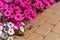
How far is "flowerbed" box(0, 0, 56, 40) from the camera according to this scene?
99.9 inches

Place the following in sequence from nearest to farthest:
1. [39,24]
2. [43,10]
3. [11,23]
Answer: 1. [11,23]
2. [39,24]
3. [43,10]

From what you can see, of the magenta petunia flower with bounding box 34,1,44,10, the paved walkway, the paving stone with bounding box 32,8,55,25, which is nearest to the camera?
the paved walkway

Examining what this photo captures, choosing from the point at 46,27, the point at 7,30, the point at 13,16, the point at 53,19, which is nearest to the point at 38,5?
the point at 53,19

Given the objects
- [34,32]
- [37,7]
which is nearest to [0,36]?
[34,32]

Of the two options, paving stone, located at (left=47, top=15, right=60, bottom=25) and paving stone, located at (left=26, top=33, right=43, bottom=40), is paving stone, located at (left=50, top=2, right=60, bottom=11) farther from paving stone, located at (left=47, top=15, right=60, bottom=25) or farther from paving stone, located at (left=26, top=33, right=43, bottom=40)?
paving stone, located at (left=26, top=33, right=43, bottom=40)

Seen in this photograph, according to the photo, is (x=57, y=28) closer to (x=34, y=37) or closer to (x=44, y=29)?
(x=44, y=29)

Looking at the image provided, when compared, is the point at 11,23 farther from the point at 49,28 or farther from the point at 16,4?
the point at 49,28

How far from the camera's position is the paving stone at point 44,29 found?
2793mm

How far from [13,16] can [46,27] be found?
64 cm

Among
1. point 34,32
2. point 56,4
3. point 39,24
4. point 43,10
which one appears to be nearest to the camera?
point 34,32

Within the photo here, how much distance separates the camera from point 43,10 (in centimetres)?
345

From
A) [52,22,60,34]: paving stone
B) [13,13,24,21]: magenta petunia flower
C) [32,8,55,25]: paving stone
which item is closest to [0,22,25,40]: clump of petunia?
[13,13,24,21]: magenta petunia flower

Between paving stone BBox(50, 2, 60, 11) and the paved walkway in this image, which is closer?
the paved walkway

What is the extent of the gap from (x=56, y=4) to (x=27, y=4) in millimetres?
1016
